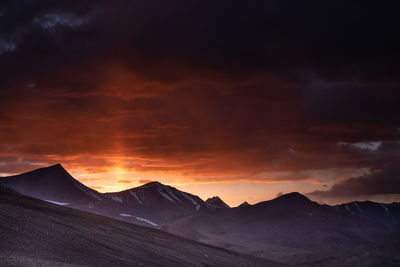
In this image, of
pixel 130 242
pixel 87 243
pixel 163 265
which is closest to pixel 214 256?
pixel 130 242

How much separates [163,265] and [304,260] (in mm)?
121075

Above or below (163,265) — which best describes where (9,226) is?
above

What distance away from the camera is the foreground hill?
44119 mm

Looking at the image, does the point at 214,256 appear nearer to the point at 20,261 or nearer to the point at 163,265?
the point at 163,265

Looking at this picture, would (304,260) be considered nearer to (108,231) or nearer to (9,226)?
(108,231)

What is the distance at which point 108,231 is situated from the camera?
73.7 meters

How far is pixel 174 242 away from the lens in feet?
276

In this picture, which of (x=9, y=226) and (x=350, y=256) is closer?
(x=9, y=226)

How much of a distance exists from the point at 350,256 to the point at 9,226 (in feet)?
358

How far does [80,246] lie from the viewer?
53.5m

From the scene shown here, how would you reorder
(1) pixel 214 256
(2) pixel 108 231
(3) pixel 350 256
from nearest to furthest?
(2) pixel 108 231, (1) pixel 214 256, (3) pixel 350 256

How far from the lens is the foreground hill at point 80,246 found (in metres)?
44.1

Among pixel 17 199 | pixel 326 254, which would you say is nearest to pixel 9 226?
pixel 17 199

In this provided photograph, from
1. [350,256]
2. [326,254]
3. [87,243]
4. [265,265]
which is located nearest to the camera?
[87,243]
